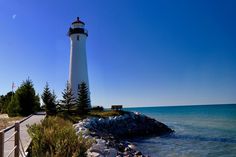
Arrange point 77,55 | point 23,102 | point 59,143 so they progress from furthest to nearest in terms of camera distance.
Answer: point 77,55
point 23,102
point 59,143

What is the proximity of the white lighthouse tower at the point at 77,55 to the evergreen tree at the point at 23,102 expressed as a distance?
5136 mm

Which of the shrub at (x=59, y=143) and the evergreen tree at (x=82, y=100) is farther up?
the evergreen tree at (x=82, y=100)

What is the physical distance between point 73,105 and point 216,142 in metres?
14.1

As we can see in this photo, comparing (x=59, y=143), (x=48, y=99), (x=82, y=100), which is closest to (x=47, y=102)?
(x=48, y=99)

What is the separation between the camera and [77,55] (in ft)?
109

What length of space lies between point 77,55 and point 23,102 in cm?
819

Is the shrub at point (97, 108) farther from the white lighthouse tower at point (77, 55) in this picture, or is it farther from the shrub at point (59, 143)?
the shrub at point (59, 143)

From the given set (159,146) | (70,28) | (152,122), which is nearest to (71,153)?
(159,146)

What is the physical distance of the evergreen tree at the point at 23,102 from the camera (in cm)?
2788

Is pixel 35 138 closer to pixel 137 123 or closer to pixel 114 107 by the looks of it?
pixel 137 123

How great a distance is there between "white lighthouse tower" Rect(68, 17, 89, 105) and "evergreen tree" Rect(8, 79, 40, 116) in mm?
5136

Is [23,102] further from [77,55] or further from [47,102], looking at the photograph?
[77,55]

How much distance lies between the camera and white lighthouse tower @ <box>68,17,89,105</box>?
1284 inches

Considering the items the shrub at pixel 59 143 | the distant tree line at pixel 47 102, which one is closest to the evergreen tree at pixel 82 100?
the distant tree line at pixel 47 102
